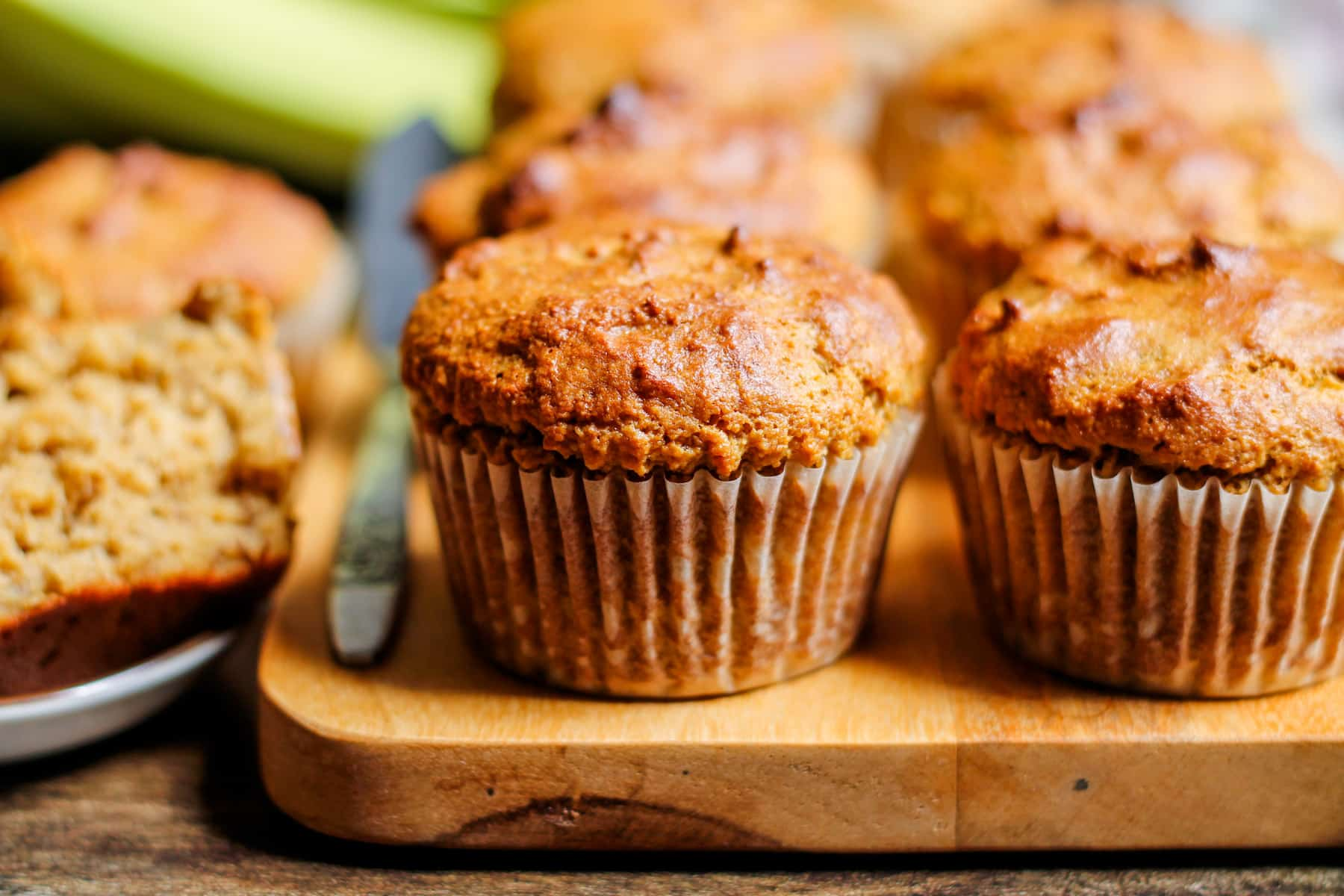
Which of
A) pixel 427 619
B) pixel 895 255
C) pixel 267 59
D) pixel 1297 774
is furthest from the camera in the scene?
pixel 267 59

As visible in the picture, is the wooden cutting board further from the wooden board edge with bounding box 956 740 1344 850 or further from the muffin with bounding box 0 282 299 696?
the muffin with bounding box 0 282 299 696

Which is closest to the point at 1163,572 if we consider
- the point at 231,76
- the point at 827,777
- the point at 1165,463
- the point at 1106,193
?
the point at 1165,463

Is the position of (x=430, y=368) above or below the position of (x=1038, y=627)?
above

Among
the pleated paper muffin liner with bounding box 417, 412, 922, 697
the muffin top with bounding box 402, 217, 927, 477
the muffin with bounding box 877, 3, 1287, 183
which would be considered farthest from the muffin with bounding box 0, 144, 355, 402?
the muffin with bounding box 877, 3, 1287, 183

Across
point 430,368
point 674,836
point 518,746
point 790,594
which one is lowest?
point 674,836

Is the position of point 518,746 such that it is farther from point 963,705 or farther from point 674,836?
point 963,705

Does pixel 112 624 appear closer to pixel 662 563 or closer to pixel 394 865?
pixel 394 865

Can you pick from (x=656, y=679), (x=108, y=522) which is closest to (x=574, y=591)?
(x=656, y=679)
